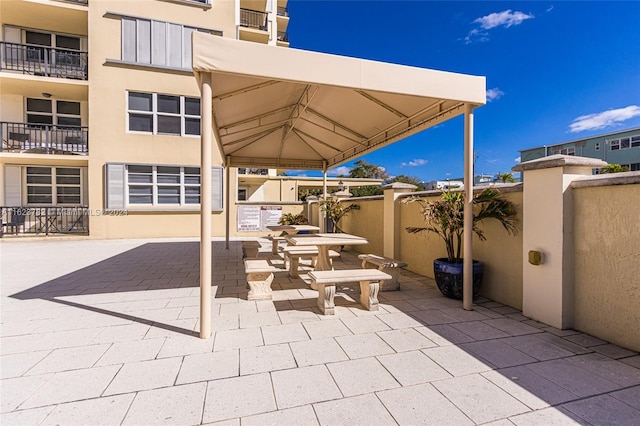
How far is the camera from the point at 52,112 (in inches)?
452

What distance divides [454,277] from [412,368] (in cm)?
205

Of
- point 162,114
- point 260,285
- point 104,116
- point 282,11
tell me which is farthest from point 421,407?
point 282,11

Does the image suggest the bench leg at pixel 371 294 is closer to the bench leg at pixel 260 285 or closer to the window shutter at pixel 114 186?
the bench leg at pixel 260 285

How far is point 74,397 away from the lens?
2.09 metres

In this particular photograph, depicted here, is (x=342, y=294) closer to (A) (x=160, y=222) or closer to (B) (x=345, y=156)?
(B) (x=345, y=156)

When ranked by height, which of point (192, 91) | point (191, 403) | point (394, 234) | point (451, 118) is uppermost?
point (192, 91)

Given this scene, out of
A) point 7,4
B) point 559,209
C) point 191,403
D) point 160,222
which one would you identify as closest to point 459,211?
point 559,209

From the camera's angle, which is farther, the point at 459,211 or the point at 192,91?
Answer: the point at 192,91

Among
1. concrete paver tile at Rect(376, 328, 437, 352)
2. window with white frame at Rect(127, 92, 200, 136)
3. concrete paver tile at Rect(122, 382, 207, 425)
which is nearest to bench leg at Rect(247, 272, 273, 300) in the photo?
concrete paver tile at Rect(376, 328, 437, 352)

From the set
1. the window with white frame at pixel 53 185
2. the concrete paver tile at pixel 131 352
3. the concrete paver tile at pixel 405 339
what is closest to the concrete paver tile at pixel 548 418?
the concrete paver tile at pixel 405 339

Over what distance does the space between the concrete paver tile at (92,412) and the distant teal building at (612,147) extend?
37.1m

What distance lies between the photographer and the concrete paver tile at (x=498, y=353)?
102 inches

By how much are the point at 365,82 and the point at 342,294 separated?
2954 millimetres

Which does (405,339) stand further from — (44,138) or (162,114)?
(44,138)
